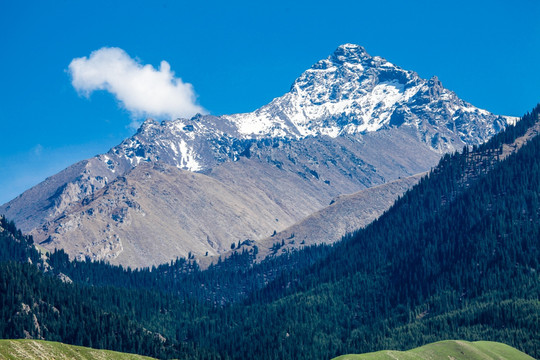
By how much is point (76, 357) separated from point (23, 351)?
20111 mm

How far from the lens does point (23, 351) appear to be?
180375 mm

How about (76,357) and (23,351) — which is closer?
(23,351)

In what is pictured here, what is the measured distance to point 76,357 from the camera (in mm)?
198500
